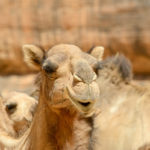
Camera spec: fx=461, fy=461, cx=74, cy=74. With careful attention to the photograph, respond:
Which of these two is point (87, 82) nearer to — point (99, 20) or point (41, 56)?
point (41, 56)

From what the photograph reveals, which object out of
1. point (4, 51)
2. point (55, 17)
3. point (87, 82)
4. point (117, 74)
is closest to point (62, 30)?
point (55, 17)

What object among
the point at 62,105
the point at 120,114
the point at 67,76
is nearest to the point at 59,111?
the point at 62,105

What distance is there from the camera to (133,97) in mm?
4020

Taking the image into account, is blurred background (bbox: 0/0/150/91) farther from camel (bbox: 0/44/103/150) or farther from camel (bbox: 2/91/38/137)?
camel (bbox: 0/44/103/150)

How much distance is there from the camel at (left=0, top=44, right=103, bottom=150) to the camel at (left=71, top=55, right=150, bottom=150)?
0.13m

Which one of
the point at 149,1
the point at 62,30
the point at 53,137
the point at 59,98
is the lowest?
the point at 62,30

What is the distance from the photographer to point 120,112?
394 cm

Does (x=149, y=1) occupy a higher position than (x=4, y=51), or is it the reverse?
(x=149, y=1)

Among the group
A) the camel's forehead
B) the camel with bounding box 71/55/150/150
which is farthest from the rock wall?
the camel's forehead

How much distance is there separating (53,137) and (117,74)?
1.46 meters

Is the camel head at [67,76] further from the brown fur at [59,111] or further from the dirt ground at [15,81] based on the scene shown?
the dirt ground at [15,81]

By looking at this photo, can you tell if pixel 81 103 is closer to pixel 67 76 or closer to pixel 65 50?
pixel 67 76

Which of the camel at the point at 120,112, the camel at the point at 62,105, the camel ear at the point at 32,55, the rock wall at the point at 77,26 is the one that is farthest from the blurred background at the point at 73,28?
the camel at the point at 62,105

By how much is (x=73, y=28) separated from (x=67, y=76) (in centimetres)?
657
